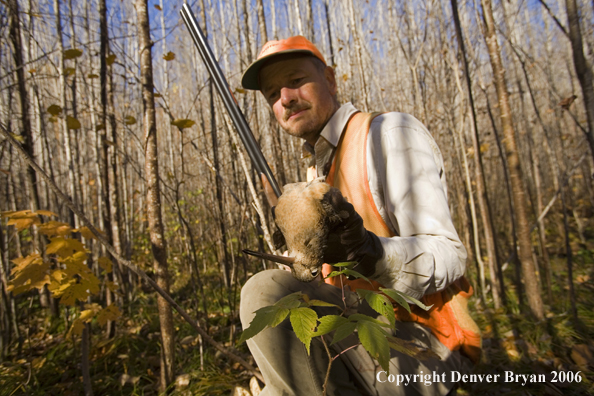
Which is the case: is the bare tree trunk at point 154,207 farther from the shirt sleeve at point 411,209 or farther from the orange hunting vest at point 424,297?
the shirt sleeve at point 411,209

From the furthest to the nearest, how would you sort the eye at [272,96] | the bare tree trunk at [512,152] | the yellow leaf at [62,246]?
the bare tree trunk at [512,152], the yellow leaf at [62,246], the eye at [272,96]

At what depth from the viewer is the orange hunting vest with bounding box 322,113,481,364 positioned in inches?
58.5

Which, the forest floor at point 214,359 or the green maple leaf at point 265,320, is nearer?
the green maple leaf at point 265,320

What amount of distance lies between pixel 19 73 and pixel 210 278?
4.00 m

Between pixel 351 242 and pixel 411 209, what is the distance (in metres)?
0.41

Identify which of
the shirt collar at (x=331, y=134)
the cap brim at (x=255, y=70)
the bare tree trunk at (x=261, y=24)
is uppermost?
the bare tree trunk at (x=261, y=24)

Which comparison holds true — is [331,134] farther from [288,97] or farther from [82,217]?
[82,217]

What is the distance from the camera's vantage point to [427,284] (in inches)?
46.2

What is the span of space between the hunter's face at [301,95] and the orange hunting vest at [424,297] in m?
0.31

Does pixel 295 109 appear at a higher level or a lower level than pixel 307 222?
higher

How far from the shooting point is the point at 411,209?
128cm

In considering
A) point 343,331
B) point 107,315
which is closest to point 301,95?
point 343,331

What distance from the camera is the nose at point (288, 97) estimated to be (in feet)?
5.74

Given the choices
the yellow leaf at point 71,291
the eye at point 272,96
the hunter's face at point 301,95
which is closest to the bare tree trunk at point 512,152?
the hunter's face at point 301,95
